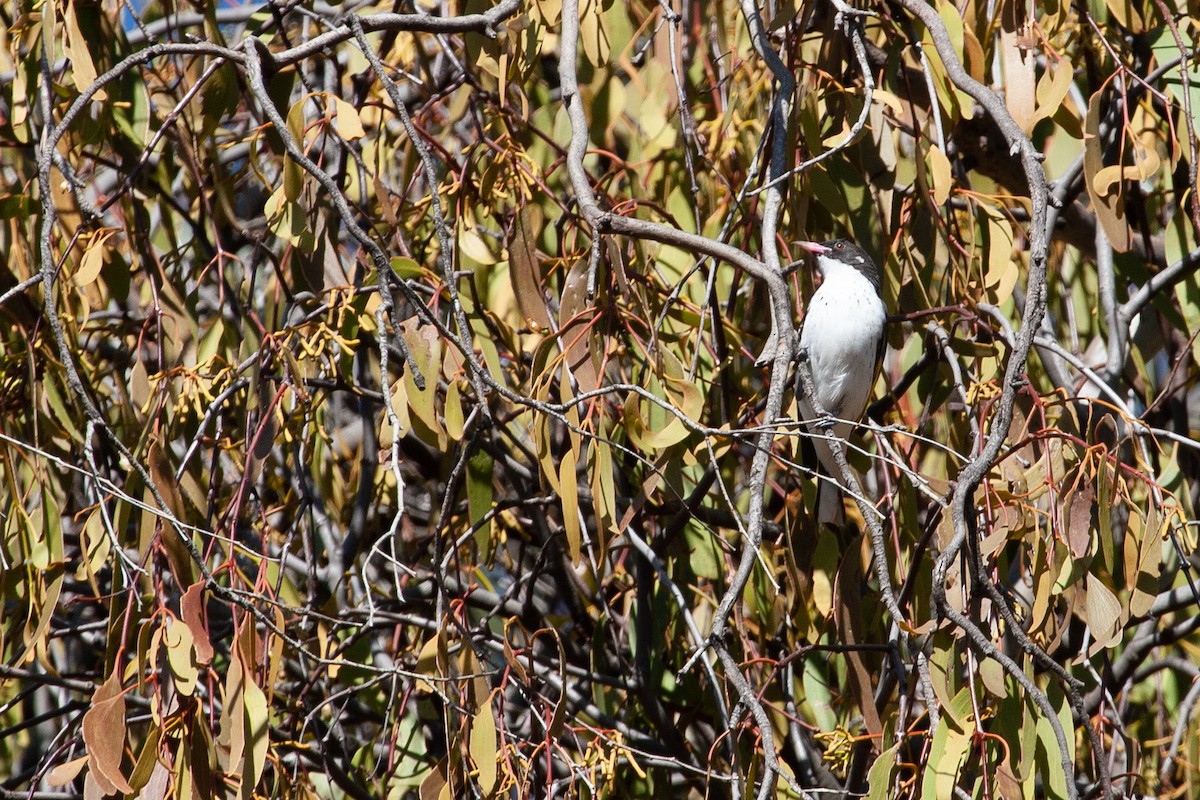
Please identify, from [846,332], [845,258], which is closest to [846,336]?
[846,332]

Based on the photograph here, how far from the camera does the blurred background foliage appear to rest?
2.34 metres

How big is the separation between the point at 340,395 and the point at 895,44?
247 cm

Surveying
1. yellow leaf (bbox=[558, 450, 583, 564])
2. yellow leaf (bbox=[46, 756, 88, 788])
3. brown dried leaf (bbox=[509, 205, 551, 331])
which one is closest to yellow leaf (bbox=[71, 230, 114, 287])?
brown dried leaf (bbox=[509, 205, 551, 331])

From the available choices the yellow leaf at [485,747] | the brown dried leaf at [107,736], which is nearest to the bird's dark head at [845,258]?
the yellow leaf at [485,747]

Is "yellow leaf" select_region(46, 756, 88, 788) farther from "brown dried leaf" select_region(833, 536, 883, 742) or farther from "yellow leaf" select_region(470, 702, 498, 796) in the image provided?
"brown dried leaf" select_region(833, 536, 883, 742)

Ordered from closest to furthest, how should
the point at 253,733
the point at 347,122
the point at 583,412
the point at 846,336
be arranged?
the point at 253,733 < the point at 347,122 < the point at 583,412 < the point at 846,336

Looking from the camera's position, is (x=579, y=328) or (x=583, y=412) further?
(x=583, y=412)

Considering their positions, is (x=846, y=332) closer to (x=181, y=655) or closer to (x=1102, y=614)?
(x=1102, y=614)

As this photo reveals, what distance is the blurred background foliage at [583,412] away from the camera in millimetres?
2338

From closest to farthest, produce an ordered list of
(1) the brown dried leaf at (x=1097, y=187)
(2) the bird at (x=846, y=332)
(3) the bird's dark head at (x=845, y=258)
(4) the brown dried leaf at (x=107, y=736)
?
(4) the brown dried leaf at (x=107, y=736) → (1) the brown dried leaf at (x=1097, y=187) → (3) the bird's dark head at (x=845, y=258) → (2) the bird at (x=846, y=332)

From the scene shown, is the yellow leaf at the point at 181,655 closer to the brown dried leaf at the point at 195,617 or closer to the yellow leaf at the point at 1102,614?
the brown dried leaf at the point at 195,617

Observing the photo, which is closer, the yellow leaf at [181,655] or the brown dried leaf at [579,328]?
the yellow leaf at [181,655]

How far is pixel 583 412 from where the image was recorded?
9.77ft

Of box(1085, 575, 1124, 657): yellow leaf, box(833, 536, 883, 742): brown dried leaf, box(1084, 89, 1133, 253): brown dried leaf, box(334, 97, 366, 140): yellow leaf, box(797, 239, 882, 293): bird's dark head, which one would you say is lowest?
box(833, 536, 883, 742): brown dried leaf
